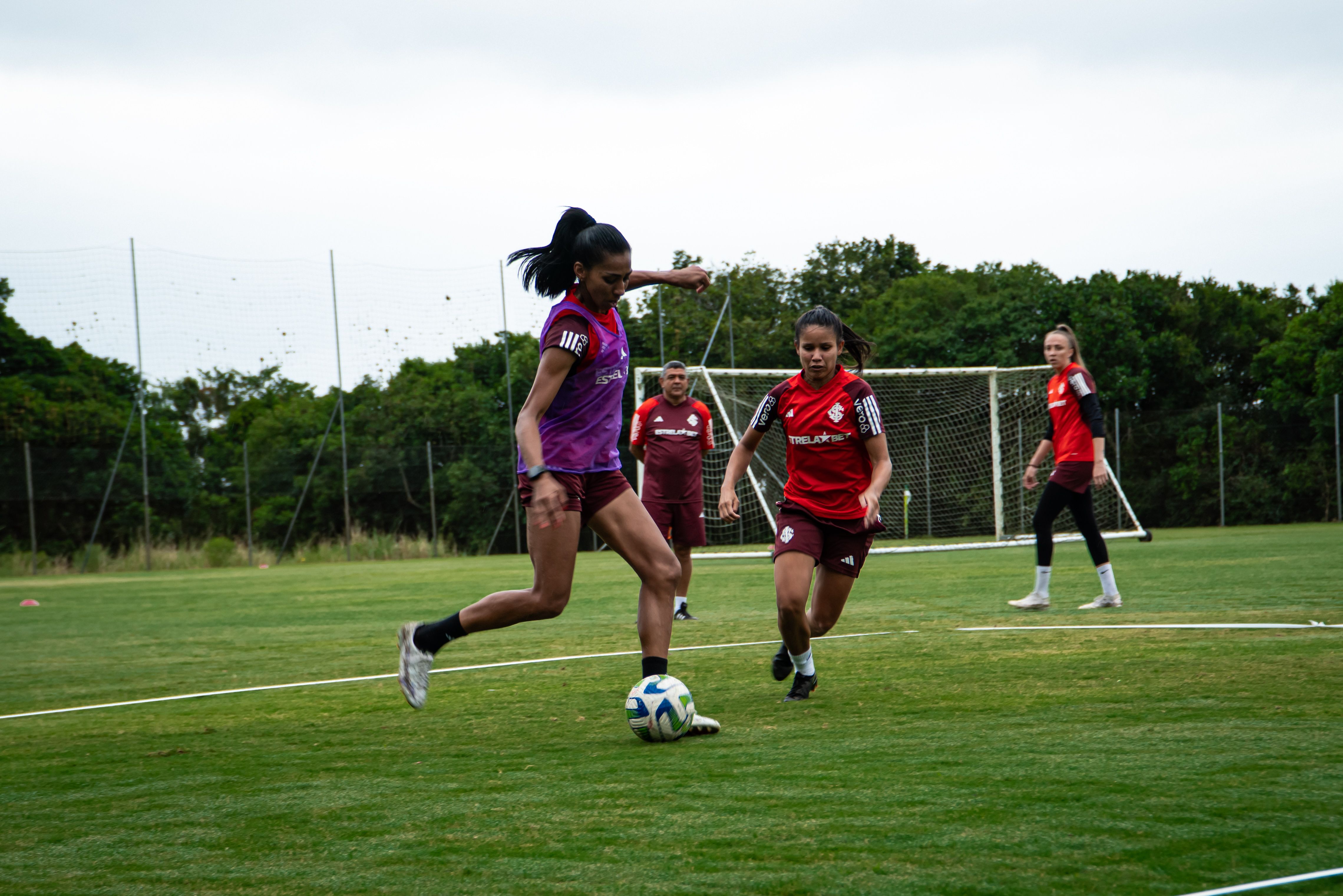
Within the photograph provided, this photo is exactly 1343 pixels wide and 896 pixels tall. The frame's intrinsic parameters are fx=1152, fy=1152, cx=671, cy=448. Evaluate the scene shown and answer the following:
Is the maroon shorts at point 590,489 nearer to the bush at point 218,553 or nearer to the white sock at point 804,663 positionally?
the white sock at point 804,663

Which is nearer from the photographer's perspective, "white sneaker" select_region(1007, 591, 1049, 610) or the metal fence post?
"white sneaker" select_region(1007, 591, 1049, 610)

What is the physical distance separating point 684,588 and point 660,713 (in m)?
5.13

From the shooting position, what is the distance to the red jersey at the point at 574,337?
448 cm

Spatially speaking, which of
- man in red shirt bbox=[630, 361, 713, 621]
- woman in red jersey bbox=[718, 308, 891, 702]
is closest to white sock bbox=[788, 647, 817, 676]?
woman in red jersey bbox=[718, 308, 891, 702]

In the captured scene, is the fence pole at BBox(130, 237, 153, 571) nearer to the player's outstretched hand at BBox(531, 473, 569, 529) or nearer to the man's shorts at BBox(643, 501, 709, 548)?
the man's shorts at BBox(643, 501, 709, 548)

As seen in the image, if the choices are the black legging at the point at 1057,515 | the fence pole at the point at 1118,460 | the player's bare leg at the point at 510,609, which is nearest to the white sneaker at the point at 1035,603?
the black legging at the point at 1057,515

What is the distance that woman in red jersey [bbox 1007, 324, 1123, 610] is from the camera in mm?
8727

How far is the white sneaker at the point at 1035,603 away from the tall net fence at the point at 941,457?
12255mm

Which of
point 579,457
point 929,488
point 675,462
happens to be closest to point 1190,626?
point 579,457

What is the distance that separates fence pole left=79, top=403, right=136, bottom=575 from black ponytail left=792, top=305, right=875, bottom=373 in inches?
985

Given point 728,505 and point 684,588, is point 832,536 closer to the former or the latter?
point 728,505

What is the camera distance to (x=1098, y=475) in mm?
8609

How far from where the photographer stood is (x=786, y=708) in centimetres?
492

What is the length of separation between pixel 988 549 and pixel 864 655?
14841 mm
